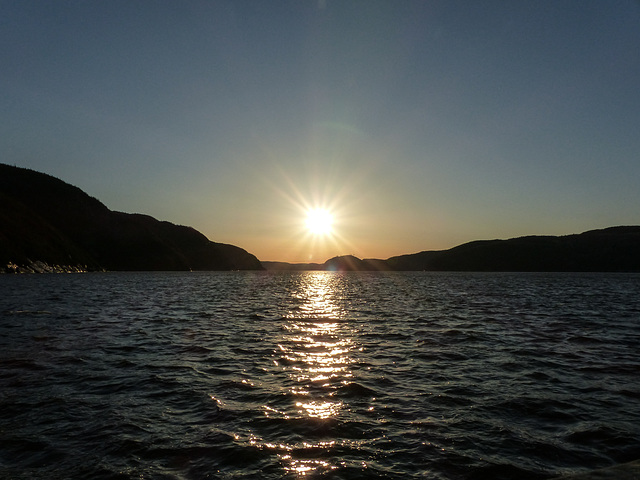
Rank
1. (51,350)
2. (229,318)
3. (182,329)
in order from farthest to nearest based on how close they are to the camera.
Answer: (229,318), (182,329), (51,350)

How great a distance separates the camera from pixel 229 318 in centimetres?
2944

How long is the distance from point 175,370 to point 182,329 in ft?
33.7

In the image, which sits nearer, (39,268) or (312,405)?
(312,405)

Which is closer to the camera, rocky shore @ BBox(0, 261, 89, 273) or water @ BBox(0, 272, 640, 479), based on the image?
water @ BBox(0, 272, 640, 479)

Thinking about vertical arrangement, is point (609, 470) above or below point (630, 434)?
above

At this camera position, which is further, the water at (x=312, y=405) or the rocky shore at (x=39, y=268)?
the rocky shore at (x=39, y=268)

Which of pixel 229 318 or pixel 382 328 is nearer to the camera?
pixel 382 328

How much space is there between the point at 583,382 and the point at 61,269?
17597 cm

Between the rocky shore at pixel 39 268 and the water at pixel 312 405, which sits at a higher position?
the rocky shore at pixel 39 268

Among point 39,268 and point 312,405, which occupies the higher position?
point 39,268

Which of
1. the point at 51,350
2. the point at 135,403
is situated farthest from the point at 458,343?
the point at 51,350

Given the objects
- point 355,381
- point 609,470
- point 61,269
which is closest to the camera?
point 609,470

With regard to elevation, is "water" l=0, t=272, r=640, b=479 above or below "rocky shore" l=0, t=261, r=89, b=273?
below

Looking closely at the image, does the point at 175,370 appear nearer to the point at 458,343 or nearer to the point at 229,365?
the point at 229,365
